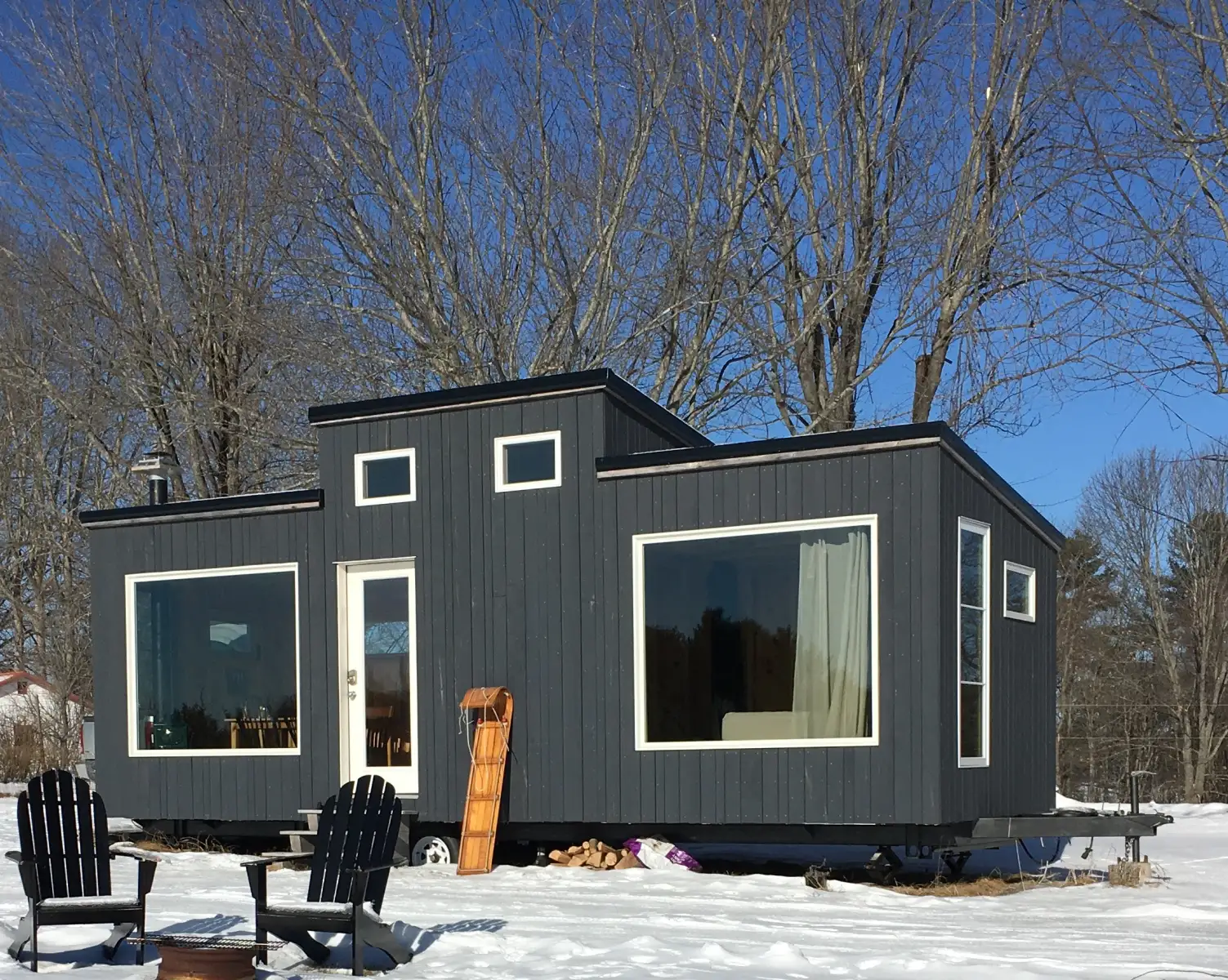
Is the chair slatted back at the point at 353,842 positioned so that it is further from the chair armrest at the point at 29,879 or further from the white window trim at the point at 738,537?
the white window trim at the point at 738,537

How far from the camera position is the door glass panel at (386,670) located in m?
11.7

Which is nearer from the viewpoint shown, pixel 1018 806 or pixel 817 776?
pixel 817 776

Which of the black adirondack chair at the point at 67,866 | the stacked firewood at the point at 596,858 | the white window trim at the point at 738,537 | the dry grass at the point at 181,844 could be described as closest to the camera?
the black adirondack chair at the point at 67,866

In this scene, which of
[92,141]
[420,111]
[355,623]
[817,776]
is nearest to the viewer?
[817,776]

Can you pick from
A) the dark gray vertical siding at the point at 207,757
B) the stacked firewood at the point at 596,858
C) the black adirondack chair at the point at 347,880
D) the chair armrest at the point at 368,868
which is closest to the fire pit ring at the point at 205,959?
the black adirondack chair at the point at 347,880

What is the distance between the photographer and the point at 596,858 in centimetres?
1094

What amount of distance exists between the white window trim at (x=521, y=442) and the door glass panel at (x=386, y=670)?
118cm

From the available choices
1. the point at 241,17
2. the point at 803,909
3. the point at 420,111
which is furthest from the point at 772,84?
the point at 803,909

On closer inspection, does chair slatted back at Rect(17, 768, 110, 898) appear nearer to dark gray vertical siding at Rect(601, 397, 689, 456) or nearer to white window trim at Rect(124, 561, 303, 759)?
white window trim at Rect(124, 561, 303, 759)

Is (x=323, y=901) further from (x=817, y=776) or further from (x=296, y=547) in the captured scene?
(x=296, y=547)

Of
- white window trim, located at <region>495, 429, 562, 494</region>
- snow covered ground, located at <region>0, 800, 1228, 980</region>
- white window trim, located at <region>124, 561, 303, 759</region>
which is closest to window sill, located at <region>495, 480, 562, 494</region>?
white window trim, located at <region>495, 429, 562, 494</region>

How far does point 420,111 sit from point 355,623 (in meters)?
7.52

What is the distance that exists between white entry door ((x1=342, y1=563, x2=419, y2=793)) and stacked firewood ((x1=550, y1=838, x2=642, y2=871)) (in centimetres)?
137

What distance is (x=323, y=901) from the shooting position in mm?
6848
